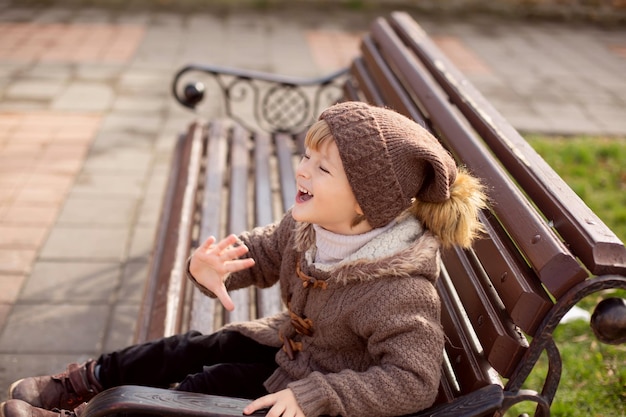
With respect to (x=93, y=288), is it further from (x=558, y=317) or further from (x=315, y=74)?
(x=315, y=74)

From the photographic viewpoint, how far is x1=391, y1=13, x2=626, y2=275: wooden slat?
5.03 ft

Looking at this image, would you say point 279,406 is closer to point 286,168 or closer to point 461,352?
point 461,352

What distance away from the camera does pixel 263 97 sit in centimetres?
628

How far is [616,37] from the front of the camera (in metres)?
9.32

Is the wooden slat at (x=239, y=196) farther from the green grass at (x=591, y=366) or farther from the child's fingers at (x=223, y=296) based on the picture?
the green grass at (x=591, y=366)

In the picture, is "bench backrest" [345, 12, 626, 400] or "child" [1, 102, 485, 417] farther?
"child" [1, 102, 485, 417]

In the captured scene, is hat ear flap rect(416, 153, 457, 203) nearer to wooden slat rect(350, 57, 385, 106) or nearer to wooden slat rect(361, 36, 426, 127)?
wooden slat rect(361, 36, 426, 127)

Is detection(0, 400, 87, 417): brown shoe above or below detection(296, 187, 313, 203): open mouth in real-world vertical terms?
below

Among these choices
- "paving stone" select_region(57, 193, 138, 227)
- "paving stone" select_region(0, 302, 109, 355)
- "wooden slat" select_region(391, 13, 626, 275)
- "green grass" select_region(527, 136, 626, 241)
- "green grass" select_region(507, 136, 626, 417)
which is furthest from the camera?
"green grass" select_region(527, 136, 626, 241)

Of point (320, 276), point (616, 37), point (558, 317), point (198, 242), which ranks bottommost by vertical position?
point (616, 37)

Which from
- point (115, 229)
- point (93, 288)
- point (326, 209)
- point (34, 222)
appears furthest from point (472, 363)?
point (34, 222)

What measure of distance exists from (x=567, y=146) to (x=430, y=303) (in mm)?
4187

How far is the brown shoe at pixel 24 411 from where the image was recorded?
6.48ft

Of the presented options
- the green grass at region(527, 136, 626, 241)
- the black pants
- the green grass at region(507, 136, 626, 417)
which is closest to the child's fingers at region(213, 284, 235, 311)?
the black pants
